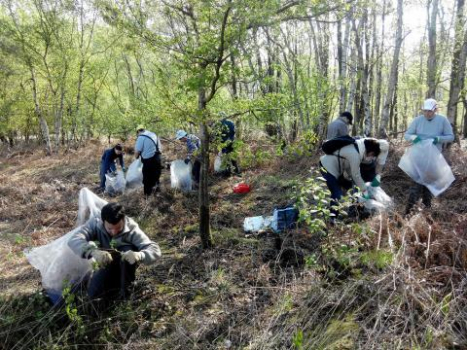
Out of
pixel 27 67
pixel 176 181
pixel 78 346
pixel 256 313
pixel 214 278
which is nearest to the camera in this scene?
pixel 78 346

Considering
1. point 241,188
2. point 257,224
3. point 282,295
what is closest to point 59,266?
point 282,295

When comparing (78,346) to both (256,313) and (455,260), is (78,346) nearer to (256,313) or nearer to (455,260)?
(256,313)

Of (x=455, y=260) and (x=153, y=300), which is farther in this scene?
(x=153, y=300)

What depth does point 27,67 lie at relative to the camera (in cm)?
1277

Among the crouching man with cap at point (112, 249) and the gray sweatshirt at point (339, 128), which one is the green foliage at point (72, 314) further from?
the gray sweatshirt at point (339, 128)

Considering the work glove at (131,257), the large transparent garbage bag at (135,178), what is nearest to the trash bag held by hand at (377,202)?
the work glove at (131,257)

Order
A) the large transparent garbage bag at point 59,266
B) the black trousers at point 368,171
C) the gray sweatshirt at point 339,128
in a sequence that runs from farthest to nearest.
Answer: the gray sweatshirt at point 339,128 → the black trousers at point 368,171 → the large transparent garbage bag at point 59,266

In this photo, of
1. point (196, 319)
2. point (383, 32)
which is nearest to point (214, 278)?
A: point (196, 319)

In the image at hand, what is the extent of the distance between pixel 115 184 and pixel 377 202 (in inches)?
190

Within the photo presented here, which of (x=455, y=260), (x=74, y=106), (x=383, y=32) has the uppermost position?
(x=383, y=32)

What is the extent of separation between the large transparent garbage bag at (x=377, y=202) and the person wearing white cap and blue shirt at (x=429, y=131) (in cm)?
37

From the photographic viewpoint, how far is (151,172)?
6156mm

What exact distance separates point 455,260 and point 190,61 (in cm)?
291

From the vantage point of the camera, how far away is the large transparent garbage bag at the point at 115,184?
679 cm
